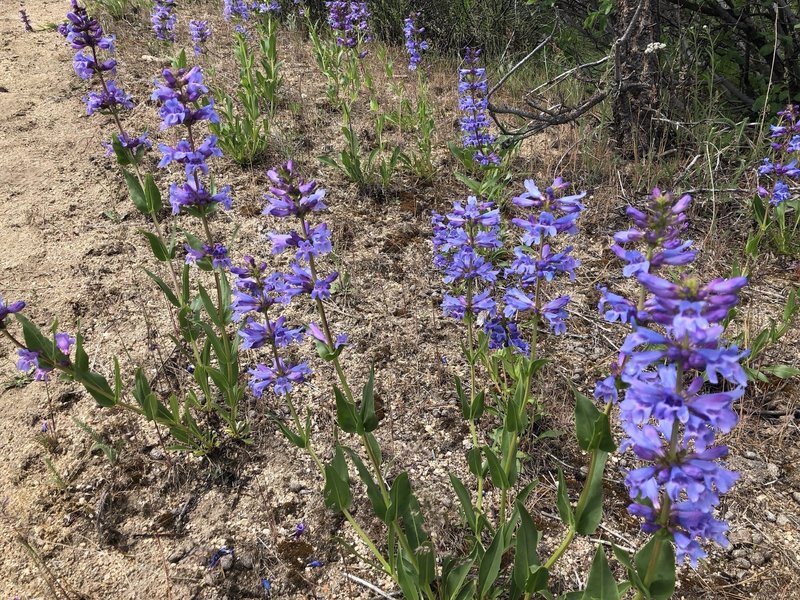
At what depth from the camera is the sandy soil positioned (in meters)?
2.46

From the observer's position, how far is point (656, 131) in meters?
4.97

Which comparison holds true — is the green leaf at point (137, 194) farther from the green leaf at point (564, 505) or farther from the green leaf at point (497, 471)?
the green leaf at point (564, 505)

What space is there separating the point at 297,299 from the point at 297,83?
399 centimetres

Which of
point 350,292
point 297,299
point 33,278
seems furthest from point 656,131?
point 33,278

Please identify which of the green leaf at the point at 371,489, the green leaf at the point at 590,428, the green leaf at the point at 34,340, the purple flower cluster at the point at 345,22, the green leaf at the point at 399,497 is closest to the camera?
the green leaf at the point at 590,428

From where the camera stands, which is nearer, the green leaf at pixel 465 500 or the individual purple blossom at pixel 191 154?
the green leaf at pixel 465 500

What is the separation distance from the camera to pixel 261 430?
3.11 metres

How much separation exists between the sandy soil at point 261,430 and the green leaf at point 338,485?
0.50 metres

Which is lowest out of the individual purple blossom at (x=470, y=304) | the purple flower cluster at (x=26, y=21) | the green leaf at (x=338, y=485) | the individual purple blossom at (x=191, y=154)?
the green leaf at (x=338, y=485)

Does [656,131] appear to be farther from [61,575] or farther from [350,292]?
[61,575]

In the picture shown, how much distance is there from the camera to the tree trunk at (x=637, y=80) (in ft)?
15.0

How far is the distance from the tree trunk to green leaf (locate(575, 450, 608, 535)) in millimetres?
3563

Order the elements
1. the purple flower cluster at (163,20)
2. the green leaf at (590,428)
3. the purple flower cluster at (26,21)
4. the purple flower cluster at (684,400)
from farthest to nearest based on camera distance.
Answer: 1. the purple flower cluster at (26,21)
2. the purple flower cluster at (163,20)
3. the green leaf at (590,428)
4. the purple flower cluster at (684,400)

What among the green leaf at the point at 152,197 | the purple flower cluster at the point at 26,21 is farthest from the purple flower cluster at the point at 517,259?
the purple flower cluster at the point at 26,21
